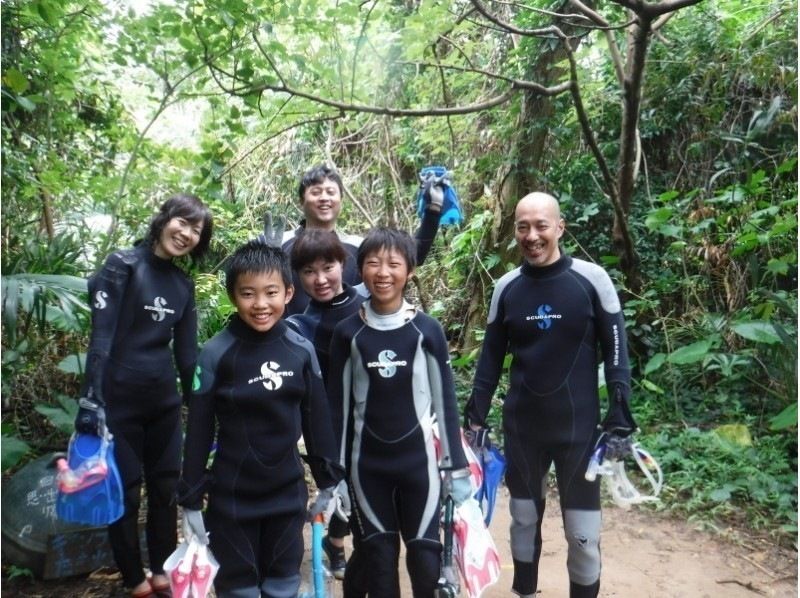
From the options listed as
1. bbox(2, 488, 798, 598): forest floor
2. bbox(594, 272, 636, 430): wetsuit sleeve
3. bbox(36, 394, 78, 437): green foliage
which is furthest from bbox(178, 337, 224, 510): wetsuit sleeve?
bbox(36, 394, 78, 437): green foliage

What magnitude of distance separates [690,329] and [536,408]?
3.78 metres

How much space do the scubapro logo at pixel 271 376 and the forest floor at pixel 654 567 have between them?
62.3 inches

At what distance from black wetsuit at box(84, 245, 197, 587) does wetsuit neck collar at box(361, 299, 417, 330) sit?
0.98 meters

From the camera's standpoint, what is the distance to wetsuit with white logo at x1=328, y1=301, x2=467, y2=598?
2355 millimetres

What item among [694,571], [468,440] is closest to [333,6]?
[468,440]

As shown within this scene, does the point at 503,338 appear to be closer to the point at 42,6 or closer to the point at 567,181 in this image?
the point at 42,6

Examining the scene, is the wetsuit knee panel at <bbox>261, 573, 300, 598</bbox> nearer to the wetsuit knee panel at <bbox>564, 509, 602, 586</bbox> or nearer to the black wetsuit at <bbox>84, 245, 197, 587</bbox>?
the black wetsuit at <bbox>84, 245, 197, 587</bbox>

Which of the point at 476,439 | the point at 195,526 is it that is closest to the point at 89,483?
the point at 195,526

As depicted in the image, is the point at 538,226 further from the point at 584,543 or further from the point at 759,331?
the point at 759,331

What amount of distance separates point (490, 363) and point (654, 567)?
1.67m

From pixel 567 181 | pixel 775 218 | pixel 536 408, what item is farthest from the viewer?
pixel 567 181

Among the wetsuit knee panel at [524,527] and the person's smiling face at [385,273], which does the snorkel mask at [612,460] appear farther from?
the person's smiling face at [385,273]

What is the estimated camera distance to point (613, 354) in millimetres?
2559

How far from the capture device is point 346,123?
569cm
